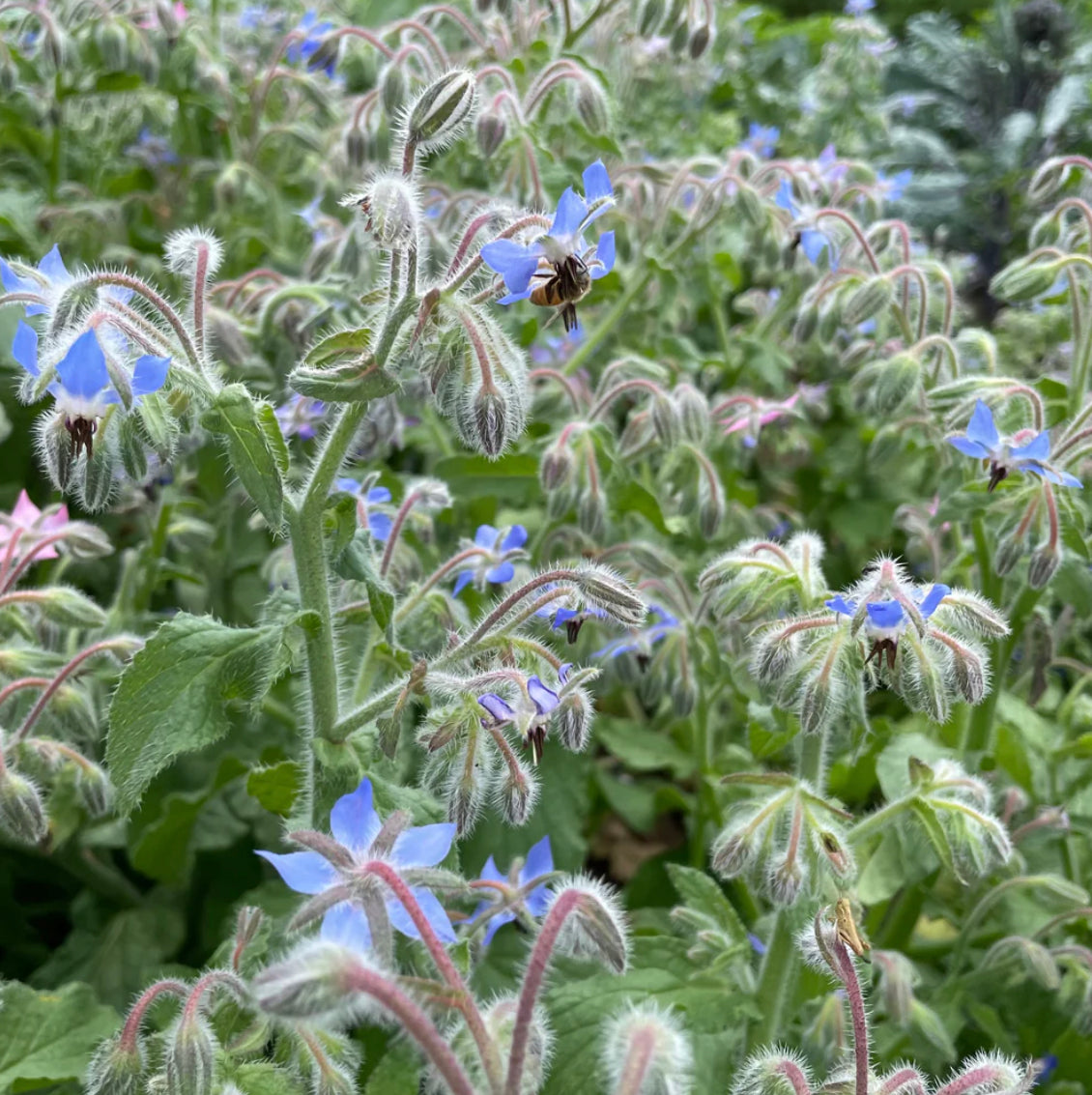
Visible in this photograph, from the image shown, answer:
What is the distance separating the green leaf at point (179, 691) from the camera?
1009mm

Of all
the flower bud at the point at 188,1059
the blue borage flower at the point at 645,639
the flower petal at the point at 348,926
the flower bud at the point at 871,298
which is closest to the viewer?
the flower petal at the point at 348,926

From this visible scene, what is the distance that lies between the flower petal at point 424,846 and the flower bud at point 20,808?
0.50m

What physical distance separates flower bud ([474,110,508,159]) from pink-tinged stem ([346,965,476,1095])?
4.23 ft

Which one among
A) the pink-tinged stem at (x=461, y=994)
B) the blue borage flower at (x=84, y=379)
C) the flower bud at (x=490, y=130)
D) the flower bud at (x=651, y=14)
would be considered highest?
the flower bud at (x=651, y=14)

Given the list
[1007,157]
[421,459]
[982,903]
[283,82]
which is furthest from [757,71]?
[982,903]

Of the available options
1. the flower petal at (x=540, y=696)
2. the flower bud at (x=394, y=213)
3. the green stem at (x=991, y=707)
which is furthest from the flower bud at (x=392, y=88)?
the green stem at (x=991, y=707)

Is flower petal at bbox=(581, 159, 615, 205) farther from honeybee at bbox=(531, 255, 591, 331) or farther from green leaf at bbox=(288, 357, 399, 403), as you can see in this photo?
green leaf at bbox=(288, 357, 399, 403)

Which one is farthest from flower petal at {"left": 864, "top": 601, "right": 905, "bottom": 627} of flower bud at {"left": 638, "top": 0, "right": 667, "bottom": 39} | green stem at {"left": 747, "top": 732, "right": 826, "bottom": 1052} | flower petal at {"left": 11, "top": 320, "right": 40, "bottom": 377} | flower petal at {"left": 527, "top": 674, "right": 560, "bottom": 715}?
flower bud at {"left": 638, "top": 0, "right": 667, "bottom": 39}

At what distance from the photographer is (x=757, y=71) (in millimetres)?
5215

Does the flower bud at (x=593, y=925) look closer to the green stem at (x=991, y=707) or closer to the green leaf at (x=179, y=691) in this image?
the green leaf at (x=179, y=691)

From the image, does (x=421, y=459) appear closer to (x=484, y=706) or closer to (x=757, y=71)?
(x=484, y=706)

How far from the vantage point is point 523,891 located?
1150 millimetres

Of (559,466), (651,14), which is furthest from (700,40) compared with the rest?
(559,466)

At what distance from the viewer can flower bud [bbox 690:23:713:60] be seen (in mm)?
2029
